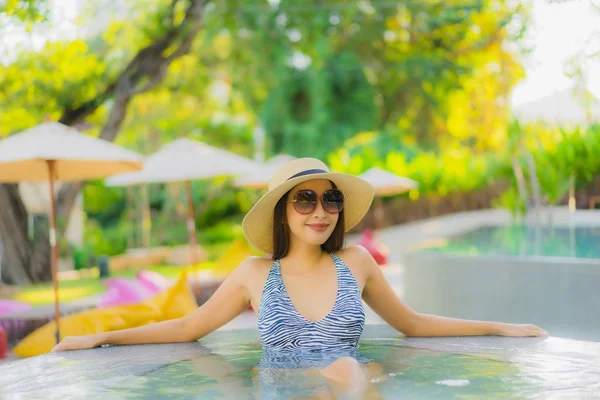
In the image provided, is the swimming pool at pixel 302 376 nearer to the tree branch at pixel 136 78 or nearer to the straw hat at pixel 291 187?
the straw hat at pixel 291 187

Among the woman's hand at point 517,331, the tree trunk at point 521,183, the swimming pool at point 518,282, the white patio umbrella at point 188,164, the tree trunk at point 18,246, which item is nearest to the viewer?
the woman's hand at point 517,331

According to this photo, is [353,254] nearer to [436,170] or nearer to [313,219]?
[313,219]

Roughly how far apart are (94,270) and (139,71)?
22.4 feet

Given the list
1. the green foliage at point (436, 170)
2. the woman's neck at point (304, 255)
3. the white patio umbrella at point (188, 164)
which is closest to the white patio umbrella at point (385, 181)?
the green foliage at point (436, 170)

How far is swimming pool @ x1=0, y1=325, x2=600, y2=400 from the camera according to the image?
298 cm

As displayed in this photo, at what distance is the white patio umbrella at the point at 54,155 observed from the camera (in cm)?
695

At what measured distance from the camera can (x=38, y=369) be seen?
133 inches

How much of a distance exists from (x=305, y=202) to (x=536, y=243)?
5759mm

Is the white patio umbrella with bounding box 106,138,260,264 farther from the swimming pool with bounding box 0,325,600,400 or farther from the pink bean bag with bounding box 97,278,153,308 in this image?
the swimming pool with bounding box 0,325,600,400

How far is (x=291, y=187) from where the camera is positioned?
11.2 ft

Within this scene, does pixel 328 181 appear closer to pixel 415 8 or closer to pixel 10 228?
pixel 10 228

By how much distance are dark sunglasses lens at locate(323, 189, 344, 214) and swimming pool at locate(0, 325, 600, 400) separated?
669mm

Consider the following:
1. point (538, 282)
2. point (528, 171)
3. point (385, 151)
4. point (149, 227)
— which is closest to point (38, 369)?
point (538, 282)

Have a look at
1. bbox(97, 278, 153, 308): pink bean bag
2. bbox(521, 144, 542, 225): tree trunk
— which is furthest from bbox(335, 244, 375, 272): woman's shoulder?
bbox(521, 144, 542, 225): tree trunk
